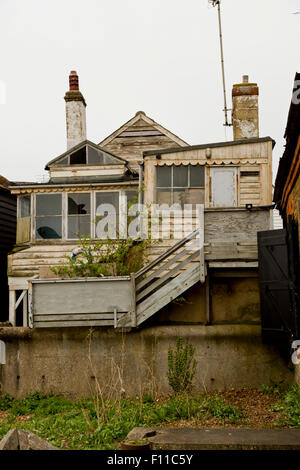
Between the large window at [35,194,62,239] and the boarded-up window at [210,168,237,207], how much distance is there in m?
5.51

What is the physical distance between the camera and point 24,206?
693 inches

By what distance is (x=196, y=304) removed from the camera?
Result: 42.9ft

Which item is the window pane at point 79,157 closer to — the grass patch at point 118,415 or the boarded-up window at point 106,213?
the boarded-up window at point 106,213

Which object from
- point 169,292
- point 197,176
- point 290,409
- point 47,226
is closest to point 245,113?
point 197,176

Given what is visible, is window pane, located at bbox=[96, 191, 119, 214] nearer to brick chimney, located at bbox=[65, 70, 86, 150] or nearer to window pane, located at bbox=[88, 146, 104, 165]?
window pane, located at bbox=[88, 146, 104, 165]

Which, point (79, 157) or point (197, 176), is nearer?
point (197, 176)

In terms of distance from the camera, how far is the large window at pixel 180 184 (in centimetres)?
1445

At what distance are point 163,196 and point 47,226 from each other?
15.2 ft

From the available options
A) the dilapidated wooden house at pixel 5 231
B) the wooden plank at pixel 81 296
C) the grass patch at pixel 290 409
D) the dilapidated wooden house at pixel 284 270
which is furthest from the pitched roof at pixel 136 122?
the grass patch at pixel 290 409

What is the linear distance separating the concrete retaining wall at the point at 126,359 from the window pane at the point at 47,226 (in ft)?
16.6

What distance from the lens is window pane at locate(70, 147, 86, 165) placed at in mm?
18297

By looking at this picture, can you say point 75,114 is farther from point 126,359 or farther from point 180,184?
point 126,359
